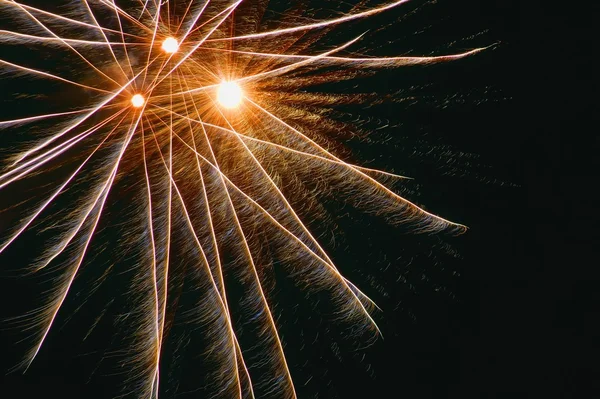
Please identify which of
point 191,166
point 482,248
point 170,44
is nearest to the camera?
point 170,44

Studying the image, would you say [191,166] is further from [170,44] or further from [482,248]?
[482,248]

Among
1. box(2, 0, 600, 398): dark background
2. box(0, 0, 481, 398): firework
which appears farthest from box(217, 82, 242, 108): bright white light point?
box(2, 0, 600, 398): dark background

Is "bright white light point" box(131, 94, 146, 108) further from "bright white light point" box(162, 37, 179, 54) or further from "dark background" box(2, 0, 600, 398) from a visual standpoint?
"dark background" box(2, 0, 600, 398)

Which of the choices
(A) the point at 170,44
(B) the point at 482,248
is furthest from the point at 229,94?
(B) the point at 482,248

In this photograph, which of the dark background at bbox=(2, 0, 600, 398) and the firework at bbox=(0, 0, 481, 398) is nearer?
the firework at bbox=(0, 0, 481, 398)

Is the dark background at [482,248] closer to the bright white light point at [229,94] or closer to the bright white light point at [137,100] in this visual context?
the bright white light point at [229,94]

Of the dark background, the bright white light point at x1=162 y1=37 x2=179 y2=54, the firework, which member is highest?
the bright white light point at x1=162 y1=37 x2=179 y2=54

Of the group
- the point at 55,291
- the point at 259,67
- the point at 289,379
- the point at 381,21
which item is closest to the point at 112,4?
the point at 259,67

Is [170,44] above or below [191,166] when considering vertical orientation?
above
